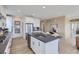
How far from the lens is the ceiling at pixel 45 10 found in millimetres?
1983

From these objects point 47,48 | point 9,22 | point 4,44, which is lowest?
point 47,48

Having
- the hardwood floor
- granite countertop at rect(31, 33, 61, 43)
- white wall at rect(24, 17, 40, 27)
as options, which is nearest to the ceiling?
white wall at rect(24, 17, 40, 27)

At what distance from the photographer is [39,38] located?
2.08 meters

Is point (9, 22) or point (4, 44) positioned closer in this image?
point (4, 44)

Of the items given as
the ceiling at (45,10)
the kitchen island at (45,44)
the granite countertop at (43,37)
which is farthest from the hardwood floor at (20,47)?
the ceiling at (45,10)

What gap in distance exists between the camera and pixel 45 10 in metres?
2.03

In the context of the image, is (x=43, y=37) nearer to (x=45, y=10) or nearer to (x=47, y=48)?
(x=47, y=48)

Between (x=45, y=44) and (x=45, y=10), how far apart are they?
0.67 m

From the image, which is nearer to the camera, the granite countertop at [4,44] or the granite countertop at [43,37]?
the granite countertop at [4,44]

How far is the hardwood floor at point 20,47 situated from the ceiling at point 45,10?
542 millimetres

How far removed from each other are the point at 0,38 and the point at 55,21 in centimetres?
115

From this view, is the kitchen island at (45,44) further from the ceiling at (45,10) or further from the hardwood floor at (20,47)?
the ceiling at (45,10)

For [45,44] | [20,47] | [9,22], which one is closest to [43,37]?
[45,44]

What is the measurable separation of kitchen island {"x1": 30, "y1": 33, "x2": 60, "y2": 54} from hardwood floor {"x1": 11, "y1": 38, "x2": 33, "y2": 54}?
0.13 meters
